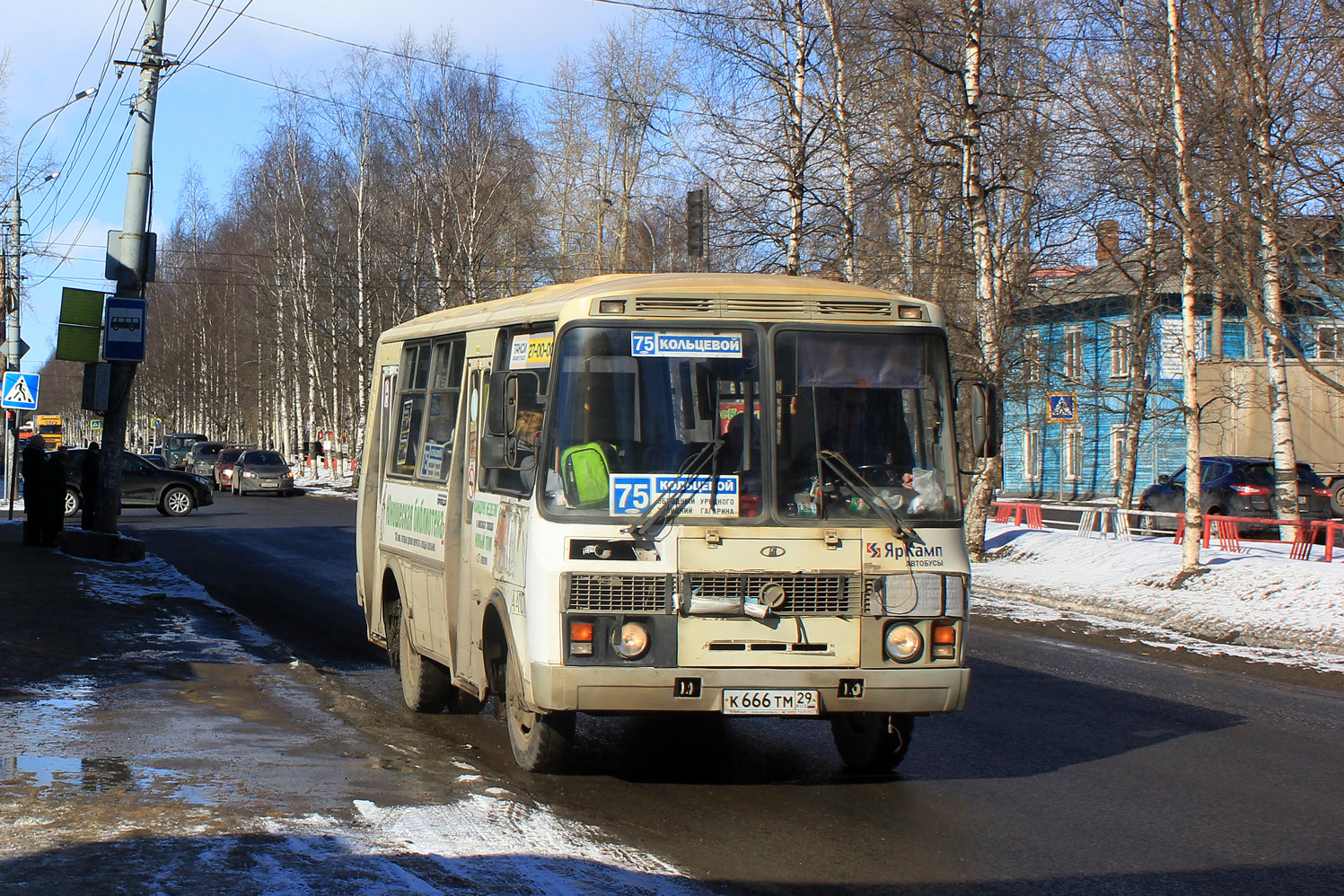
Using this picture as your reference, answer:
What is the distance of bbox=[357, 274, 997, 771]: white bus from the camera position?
21.3 feet

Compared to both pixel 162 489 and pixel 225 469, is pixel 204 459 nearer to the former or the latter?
pixel 225 469

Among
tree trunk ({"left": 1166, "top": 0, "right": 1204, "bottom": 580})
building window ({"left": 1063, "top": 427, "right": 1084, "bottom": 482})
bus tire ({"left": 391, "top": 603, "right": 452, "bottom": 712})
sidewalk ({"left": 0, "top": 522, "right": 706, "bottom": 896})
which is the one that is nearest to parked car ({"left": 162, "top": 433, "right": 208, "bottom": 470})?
building window ({"left": 1063, "top": 427, "right": 1084, "bottom": 482})

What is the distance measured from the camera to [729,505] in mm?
6566

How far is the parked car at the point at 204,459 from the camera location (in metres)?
51.8

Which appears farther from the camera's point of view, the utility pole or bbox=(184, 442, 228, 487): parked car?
bbox=(184, 442, 228, 487): parked car

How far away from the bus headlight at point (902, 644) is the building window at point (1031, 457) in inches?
1613

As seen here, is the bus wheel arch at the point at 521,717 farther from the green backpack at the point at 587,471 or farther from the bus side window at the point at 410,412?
the bus side window at the point at 410,412

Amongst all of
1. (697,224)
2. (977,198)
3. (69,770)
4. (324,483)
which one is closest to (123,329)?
(697,224)

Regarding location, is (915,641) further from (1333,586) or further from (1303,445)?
(1303,445)

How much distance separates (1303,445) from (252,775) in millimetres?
37228

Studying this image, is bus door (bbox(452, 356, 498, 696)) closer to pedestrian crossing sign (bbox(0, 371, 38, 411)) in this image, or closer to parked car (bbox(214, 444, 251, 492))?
pedestrian crossing sign (bbox(0, 371, 38, 411))

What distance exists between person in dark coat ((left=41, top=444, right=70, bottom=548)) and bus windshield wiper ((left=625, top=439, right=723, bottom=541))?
637 inches

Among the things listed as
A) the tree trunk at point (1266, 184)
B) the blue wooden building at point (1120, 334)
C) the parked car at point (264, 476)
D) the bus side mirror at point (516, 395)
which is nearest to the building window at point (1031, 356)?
the blue wooden building at point (1120, 334)

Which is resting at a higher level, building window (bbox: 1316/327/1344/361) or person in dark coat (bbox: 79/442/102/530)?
building window (bbox: 1316/327/1344/361)
